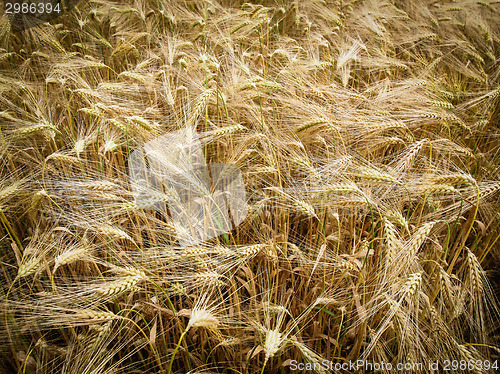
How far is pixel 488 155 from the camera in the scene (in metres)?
1.99

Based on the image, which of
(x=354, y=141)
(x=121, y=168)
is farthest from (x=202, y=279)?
(x=354, y=141)

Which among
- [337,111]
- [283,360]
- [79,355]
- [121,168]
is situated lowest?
[283,360]

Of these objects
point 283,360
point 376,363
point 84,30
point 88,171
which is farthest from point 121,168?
point 84,30

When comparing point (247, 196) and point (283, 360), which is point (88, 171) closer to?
point (247, 196)

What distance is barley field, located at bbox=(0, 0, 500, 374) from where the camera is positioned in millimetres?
1056

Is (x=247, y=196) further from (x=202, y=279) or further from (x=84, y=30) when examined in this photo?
(x=84, y=30)

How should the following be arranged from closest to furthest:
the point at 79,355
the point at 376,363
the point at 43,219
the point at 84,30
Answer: the point at 79,355 < the point at 376,363 < the point at 43,219 < the point at 84,30

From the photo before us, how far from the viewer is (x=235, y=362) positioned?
1.18m

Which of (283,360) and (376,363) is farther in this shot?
(283,360)

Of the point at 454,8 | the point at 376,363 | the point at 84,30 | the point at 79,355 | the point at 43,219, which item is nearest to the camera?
the point at 79,355

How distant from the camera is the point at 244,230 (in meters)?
1.45

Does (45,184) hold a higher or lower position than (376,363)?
higher

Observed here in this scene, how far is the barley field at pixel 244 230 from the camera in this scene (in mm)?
1056

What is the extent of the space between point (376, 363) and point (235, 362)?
526 millimetres
